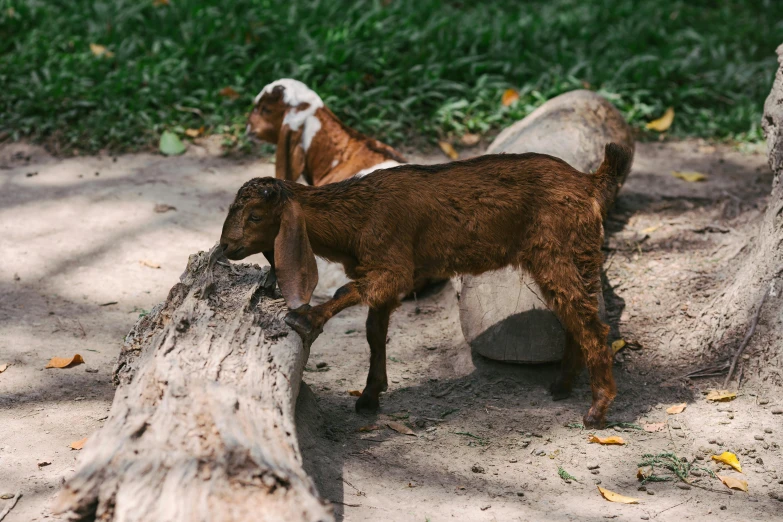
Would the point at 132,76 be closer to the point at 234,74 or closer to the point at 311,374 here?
the point at 234,74

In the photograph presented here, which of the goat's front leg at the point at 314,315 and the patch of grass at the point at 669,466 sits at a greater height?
the goat's front leg at the point at 314,315

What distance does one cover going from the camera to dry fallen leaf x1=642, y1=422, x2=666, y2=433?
479 centimetres

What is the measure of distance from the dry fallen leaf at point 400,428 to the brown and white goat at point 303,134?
265cm

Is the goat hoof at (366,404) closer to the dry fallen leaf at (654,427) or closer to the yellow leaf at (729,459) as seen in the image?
the dry fallen leaf at (654,427)

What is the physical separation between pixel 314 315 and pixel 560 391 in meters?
1.75

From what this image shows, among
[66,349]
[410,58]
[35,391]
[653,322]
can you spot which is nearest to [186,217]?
[66,349]

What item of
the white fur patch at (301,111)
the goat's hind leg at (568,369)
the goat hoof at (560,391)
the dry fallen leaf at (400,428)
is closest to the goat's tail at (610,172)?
the goat's hind leg at (568,369)

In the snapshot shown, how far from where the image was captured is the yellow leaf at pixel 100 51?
9.23m

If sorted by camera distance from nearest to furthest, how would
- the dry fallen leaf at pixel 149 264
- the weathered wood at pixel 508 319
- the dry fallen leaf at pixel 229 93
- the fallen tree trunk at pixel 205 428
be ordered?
1. the fallen tree trunk at pixel 205 428
2. the weathered wood at pixel 508 319
3. the dry fallen leaf at pixel 149 264
4. the dry fallen leaf at pixel 229 93

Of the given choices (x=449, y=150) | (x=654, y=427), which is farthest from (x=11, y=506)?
(x=449, y=150)

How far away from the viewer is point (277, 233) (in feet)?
14.6

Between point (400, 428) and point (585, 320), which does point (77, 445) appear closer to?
point (400, 428)

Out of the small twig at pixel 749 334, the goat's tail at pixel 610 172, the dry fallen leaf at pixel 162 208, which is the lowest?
the dry fallen leaf at pixel 162 208

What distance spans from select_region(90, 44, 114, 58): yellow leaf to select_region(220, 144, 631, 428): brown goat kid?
553cm
